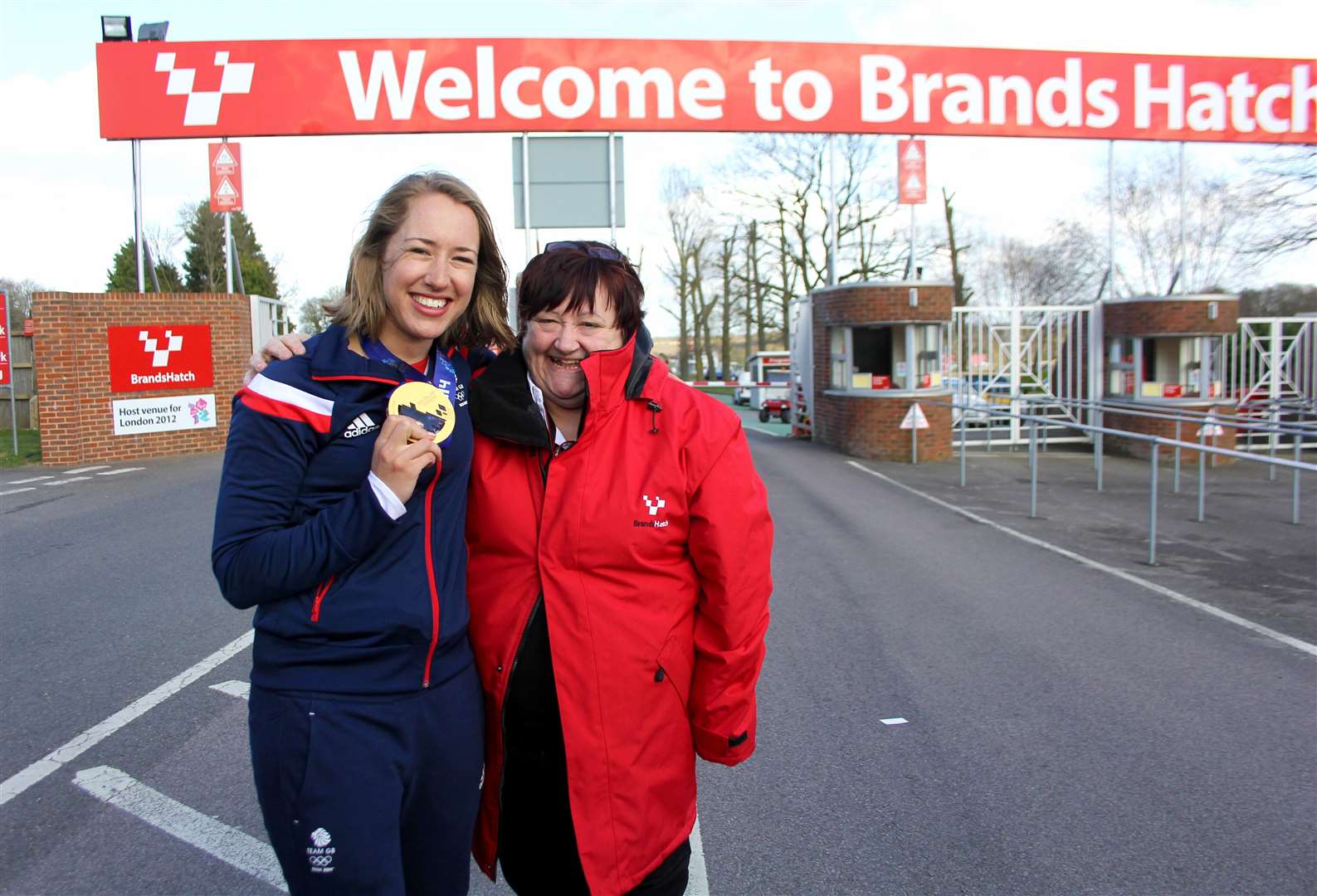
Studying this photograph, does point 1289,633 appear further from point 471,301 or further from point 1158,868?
point 471,301

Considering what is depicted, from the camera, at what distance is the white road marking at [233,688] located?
5086mm

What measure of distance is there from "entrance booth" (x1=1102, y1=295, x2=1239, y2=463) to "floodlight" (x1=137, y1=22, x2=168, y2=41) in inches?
740

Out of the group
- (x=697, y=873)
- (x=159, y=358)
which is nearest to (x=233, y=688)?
(x=697, y=873)

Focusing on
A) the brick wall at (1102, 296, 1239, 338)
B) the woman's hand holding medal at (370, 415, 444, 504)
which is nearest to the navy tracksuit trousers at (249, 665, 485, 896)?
the woman's hand holding medal at (370, 415, 444, 504)

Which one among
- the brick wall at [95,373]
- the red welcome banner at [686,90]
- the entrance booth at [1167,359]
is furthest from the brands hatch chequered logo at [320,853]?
the entrance booth at [1167,359]

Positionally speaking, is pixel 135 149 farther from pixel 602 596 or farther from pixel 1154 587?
pixel 602 596

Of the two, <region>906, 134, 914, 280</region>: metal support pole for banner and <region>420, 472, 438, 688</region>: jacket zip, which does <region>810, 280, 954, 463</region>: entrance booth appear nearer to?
<region>906, 134, 914, 280</region>: metal support pole for banner

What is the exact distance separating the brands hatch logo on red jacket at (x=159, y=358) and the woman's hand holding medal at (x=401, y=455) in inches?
663

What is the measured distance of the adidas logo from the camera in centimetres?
202

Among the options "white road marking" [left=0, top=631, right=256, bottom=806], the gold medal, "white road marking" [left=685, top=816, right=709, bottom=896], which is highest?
the gold medal

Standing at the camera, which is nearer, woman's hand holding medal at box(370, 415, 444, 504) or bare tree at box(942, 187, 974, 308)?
woman's hand holding medal at box(370, 415, 444, 504)

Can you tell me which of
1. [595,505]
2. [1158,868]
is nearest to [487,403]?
[595,505]

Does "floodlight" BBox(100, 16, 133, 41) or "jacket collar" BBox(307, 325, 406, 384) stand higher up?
"floodlight" BBox(100, 16, 133, 41)

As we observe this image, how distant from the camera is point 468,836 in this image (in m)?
2.19
